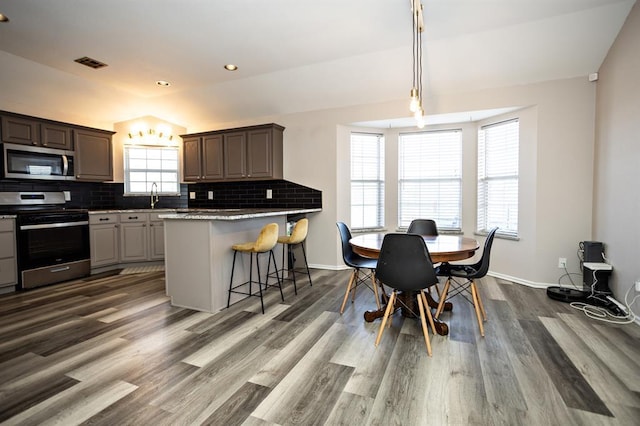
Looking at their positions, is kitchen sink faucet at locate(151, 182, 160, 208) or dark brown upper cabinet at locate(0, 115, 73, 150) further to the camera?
kitchen sink faucet at locate(151, 182, 160, 208)

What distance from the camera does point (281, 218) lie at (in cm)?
424

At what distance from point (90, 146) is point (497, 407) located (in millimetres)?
5944

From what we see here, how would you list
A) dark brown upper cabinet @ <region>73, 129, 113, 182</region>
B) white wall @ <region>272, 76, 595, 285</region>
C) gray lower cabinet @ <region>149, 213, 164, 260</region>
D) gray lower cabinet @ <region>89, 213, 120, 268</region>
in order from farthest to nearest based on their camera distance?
1. gray lower cabinet @ <region>149, 213, 164, 260</region>
2. dark brown upper cabinet @ <region>73, 129, 113, 182</region>
3. gray lower cabinet @ <region>89, 213, 120, 268</region>
4. white wall @ <region>272, 76, 595, 285</region>

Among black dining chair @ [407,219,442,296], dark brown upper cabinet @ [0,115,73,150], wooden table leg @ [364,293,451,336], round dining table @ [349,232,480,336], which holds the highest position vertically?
dark brown upper cabinet @ [0,115,73,150]

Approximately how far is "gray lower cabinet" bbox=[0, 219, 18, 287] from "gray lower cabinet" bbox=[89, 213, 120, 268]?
89 cm

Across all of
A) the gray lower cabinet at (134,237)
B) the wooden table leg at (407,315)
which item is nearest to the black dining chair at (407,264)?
the wooden table leg at (407,315)

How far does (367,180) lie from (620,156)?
2.92m

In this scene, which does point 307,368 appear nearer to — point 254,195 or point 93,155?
point 254,195

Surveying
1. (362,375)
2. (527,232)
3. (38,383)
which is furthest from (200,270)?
(527,232)

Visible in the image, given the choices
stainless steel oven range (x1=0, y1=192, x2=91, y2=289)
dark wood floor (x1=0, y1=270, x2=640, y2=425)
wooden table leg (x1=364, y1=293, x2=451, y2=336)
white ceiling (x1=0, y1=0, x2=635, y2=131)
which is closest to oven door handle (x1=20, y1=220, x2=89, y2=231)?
stainless steel oven range (x1=0, y1=192, x2=91, y2=289)

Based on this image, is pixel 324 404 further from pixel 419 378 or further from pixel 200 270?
pixel 200 270

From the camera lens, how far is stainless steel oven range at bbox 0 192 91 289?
383 cm

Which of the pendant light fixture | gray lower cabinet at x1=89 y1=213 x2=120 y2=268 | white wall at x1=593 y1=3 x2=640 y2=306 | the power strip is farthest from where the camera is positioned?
gray lower cabinet at x1=89 y1=213 x2=120 y2=268

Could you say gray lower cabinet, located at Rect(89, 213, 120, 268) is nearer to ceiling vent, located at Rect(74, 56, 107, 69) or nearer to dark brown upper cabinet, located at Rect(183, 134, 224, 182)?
dark brown upper cabinet, located at Rect(183, 134, 224, 182)
